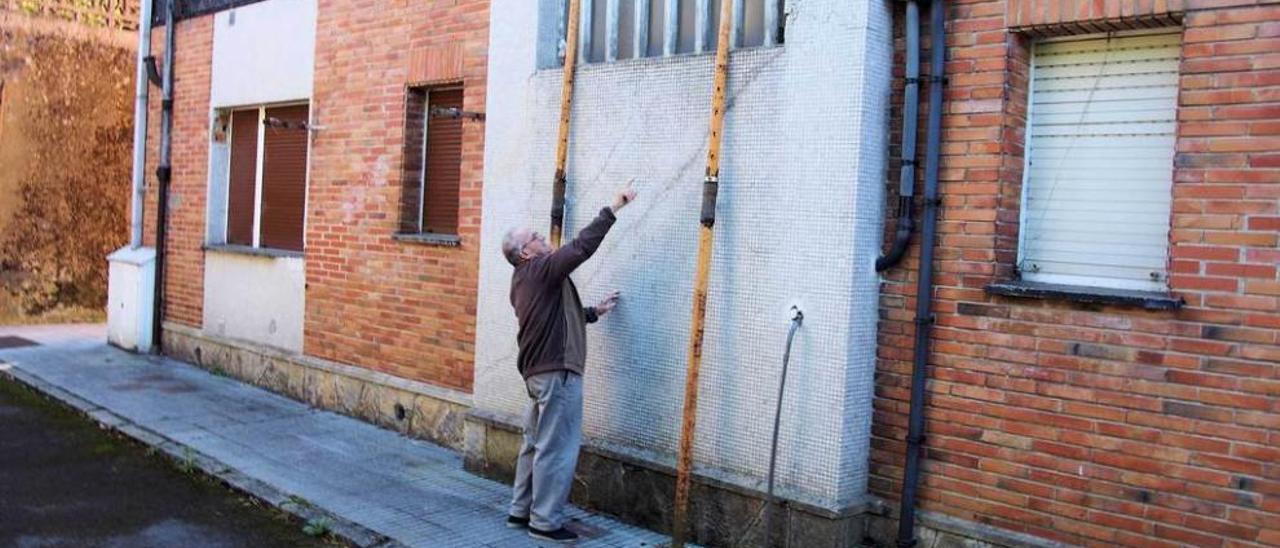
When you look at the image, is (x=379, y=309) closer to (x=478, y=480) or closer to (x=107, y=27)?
(x=478, y=480)

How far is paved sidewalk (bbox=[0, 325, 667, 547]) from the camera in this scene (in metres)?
6.21

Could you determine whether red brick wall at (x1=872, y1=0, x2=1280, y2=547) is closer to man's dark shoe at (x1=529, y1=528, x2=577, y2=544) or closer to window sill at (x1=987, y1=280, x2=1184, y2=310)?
window sill at (x1=987, y1=280, x2=1184, y2=310)

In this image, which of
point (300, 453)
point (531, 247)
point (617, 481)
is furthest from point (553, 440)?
point (300, 453)

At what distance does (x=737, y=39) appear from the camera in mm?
6145

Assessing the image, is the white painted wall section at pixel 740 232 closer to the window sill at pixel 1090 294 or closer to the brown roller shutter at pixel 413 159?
the window sill at pixel 1090 294

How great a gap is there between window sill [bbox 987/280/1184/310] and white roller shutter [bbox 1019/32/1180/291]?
8cm

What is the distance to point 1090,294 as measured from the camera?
4.86m

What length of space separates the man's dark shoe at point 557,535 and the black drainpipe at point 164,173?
7.70m

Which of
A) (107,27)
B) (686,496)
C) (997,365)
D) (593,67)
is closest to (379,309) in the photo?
(593,67)

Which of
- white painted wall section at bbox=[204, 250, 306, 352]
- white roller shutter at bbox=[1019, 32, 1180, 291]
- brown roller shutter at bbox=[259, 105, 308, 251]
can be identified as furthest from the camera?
brown roller shutter at bbox=[259, 105, 308, 251]

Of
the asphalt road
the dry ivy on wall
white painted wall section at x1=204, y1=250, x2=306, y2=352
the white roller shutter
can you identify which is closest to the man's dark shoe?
the asphalt road

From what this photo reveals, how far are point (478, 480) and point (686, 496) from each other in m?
1.97

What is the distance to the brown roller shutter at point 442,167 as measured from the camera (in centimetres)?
873

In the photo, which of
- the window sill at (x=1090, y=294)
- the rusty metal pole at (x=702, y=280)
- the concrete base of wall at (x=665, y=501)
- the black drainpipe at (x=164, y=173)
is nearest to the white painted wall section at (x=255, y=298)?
the black drainpipe at (x=164, y=173)
